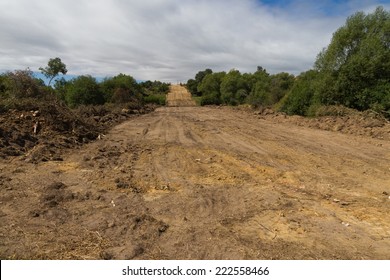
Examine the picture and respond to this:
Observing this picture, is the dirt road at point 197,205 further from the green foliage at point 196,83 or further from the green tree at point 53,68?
the green foliage at point 196,83

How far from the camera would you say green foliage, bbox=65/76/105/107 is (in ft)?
98.4

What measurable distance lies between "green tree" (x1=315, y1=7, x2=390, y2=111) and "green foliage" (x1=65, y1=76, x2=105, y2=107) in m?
21.8

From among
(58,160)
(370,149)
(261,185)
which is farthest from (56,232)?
(370,149)

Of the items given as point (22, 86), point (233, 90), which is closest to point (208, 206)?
point (22, 86)

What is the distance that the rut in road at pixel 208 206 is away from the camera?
3990mm

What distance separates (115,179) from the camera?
664 cm

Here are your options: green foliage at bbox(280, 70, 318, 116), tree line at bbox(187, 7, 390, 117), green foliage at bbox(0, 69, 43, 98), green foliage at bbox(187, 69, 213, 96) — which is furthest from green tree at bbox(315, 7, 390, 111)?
green foliage at bbox(187, 69, 213, 96)

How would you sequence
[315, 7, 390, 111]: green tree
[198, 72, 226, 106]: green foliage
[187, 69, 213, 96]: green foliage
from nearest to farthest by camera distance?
[315, 7, 390, 111]: green tree → [198, 72, 226, 106]: green foliage → [187, 69, 213, 96]: green foliage

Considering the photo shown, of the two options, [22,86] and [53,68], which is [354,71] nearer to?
[22,86]

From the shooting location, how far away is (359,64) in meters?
17.4

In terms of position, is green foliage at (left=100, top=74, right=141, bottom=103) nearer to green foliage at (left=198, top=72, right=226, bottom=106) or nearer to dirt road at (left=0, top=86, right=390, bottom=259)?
green foliage at (left=198, top=72, right=226, bottom=106)

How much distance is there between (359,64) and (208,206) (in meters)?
16.1

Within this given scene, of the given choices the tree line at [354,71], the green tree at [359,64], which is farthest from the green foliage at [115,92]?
the green tree at [359,64]

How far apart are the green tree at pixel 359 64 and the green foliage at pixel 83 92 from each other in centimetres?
2180
